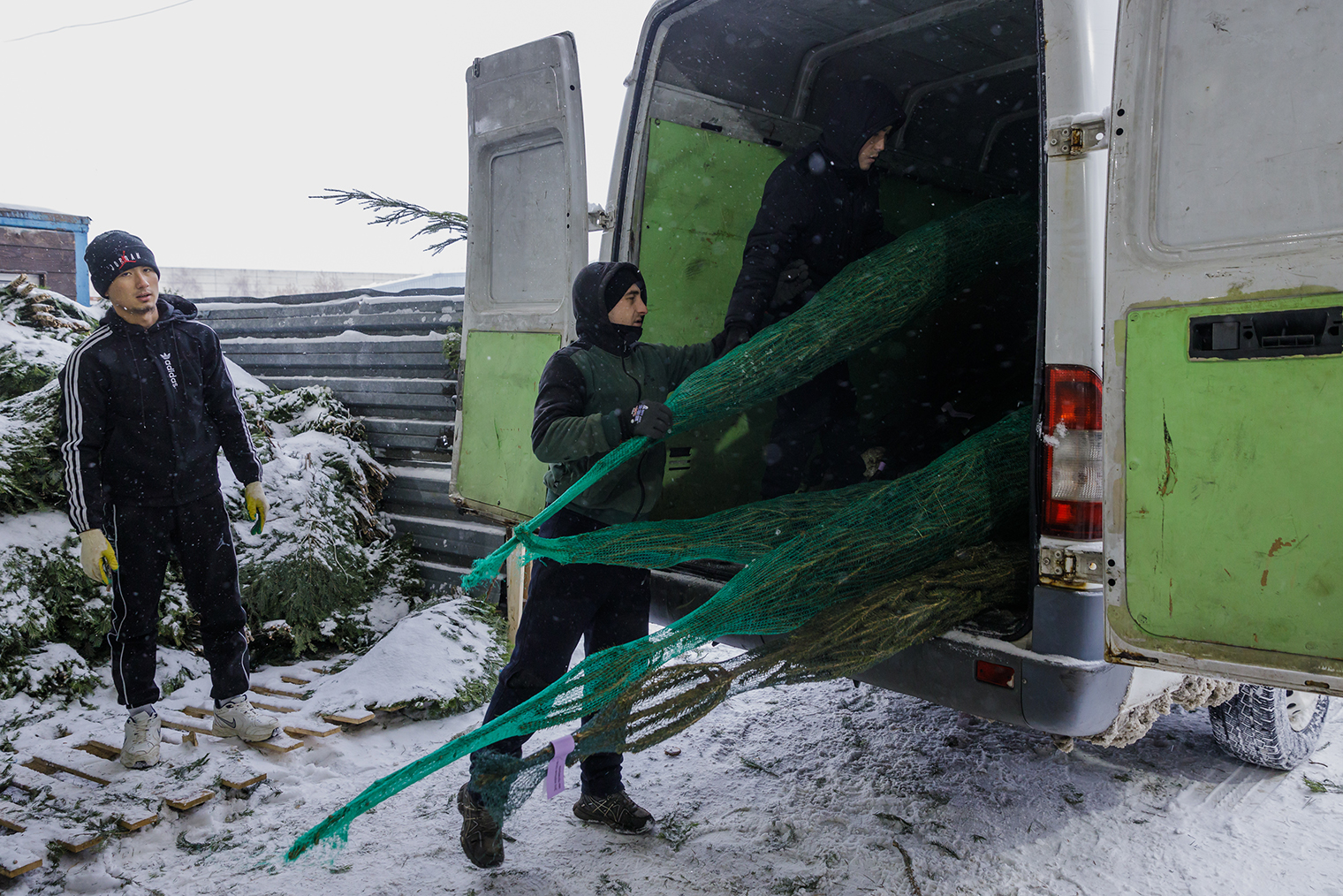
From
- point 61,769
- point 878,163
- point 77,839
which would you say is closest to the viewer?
point 77,839

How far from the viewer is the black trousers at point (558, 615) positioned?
269 cm

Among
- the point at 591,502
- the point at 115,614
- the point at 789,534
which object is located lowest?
the point at 115,614

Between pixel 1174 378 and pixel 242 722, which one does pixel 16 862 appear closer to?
pixel 242 722

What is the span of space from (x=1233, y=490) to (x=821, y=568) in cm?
98

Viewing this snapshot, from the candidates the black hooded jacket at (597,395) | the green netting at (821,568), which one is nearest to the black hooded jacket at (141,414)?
the black hooded jacket at (597,395)

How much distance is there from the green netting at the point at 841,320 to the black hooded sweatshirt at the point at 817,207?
222 millimetres

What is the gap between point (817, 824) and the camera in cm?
291

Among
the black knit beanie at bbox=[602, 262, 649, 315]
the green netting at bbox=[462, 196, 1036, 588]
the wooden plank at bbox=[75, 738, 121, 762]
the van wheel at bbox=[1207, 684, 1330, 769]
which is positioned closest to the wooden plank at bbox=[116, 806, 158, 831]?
the wooden plank at bbox=[75, 738, 121, 762]

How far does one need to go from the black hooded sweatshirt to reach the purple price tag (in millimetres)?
1558

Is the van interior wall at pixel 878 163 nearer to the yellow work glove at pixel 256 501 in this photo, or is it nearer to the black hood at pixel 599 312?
the black hood at pixel 599 312

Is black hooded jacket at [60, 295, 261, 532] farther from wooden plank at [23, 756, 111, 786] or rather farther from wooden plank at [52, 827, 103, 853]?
wooden plank at [52, 827, 103, 853]

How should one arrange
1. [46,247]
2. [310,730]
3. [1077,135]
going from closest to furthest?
[1077,135]
[310,730]
[46,247]

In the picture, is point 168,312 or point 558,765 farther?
point 168,312

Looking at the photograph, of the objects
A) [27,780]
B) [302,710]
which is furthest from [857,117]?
[27,780]
